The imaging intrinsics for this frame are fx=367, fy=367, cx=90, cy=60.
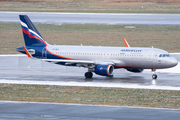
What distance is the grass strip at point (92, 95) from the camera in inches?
1136

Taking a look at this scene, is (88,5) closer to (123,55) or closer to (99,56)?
(99,56)

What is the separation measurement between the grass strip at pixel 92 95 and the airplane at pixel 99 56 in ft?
21.3

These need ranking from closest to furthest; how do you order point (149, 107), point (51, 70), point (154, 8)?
1. point (149, 107)
2. point (51, 70)
3. point (154, 8)

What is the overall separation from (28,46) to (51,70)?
4.31 metres

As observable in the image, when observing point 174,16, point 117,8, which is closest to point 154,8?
point 117,8

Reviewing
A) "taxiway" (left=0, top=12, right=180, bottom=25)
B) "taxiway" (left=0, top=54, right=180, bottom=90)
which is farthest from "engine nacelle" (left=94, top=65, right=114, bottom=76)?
"taxiway" (left=0, top=12, right=180, bottom=25)

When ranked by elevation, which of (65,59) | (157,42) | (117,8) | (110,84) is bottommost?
(110,84)

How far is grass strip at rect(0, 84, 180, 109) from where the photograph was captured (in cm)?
2886

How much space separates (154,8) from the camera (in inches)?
5153

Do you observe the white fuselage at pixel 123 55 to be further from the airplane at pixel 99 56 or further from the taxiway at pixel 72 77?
the taxiway at pixel 72 77

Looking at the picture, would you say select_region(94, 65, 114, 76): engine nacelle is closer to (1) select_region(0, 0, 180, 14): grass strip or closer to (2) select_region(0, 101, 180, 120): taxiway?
(2) select_region(0, 101, 180, 120): taxiway

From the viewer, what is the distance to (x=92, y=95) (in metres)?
31.9

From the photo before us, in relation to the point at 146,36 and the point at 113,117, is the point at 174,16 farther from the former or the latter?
the point at 113,117

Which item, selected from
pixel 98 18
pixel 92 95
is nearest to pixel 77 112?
pixel 92 95
